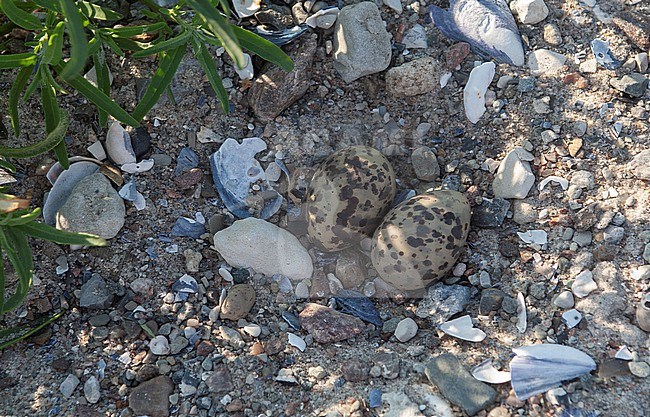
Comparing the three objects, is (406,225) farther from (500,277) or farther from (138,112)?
(138,112)

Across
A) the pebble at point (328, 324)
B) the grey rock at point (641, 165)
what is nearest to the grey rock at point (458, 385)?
the pebble at point (328, 324)

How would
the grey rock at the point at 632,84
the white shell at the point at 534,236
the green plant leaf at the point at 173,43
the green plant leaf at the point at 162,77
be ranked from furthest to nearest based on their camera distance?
the grey rock at the point at 632,84
the white shell at the point at 534,236
the green plant leaf at the point at 162,77
the green plant leaf at the point at 173,43

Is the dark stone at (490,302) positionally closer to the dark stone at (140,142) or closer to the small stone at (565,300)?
the small stone at (565,300)

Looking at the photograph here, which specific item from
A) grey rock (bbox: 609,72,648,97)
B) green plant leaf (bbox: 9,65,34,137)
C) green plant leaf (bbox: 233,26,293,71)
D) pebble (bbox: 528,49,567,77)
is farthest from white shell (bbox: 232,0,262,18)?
grey rock (bbox: 609,72,648,97)

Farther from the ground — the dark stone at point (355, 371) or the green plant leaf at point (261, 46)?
the green plant leaf at point (261, 46)

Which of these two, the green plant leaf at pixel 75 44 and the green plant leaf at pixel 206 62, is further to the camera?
the green plant leaf at pixel 206 62

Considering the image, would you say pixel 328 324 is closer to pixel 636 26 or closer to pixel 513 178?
pixel 513 178

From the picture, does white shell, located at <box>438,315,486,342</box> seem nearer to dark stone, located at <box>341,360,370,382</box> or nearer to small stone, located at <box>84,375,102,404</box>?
dark stone, located at <box>341,360,370,382</box>

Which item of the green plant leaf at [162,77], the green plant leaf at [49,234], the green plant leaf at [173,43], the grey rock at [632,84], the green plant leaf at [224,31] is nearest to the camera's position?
the green plant leaf at [224,31]

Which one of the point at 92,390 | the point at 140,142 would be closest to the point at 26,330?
the point at 92,390
